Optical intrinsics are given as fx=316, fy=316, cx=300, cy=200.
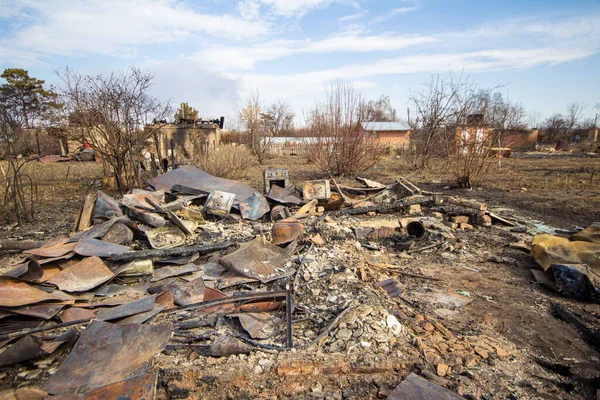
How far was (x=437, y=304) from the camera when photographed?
3.47 m

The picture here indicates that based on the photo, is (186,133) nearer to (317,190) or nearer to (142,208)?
(317,190)

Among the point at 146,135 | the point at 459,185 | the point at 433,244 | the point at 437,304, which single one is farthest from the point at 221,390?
the point at 459,185

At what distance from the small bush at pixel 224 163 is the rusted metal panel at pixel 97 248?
6.64m

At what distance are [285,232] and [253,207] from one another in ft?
5.80

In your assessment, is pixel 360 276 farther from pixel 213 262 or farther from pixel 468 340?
pixel 213 262

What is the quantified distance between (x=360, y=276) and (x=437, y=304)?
36.8 inches

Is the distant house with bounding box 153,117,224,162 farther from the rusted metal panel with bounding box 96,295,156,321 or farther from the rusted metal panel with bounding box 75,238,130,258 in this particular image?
the rusted metal panel with bounding box 96,295,156,321

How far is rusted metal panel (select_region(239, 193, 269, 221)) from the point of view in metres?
→ 6.51

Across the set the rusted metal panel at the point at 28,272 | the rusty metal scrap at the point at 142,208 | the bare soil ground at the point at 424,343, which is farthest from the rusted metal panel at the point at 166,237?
the bare soil ground at the point at 424,343

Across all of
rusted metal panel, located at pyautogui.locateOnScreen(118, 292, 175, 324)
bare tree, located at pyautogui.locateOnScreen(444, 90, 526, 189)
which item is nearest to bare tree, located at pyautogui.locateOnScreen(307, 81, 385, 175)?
bare tree, located at pyautogui.locateOnScreen(444, 90, 526, 189)

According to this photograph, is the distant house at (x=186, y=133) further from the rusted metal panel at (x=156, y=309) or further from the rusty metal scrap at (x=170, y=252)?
the rusted metal panel at (x=156, y=309)

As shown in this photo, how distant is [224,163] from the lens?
11.4 meters

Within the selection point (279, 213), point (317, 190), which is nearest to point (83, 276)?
point (279, 213)

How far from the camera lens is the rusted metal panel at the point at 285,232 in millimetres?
5020
